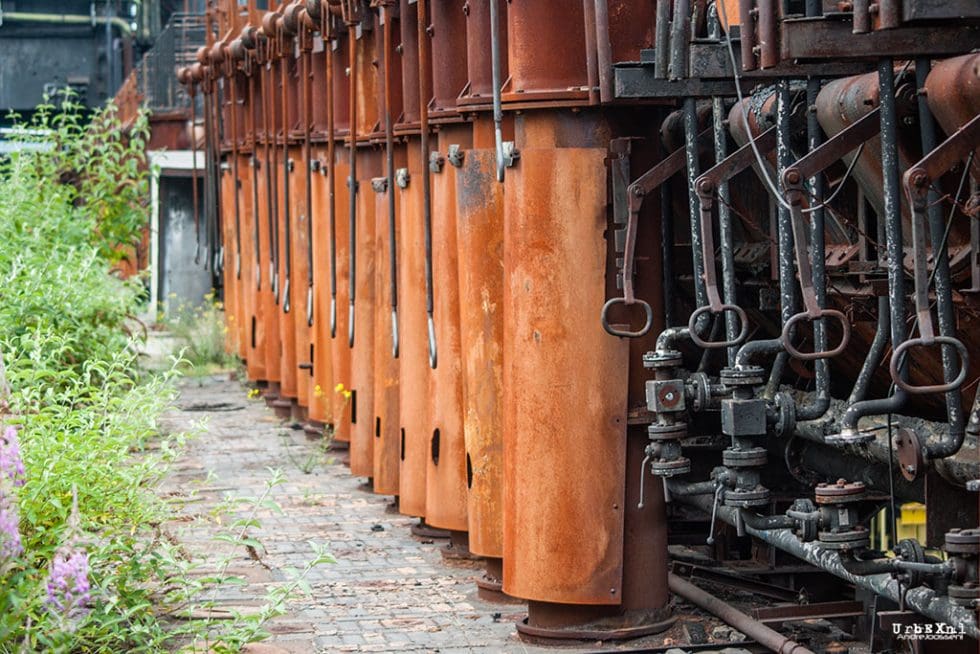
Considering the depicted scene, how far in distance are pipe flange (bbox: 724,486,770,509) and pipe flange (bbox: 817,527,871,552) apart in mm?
579

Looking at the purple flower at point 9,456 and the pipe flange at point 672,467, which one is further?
the pipe flange at point 672,467

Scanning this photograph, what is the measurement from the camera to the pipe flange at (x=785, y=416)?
685cm

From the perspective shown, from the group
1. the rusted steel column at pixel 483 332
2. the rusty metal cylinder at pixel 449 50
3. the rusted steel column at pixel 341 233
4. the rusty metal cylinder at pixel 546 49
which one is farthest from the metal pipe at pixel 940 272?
the rusted steel column at pixel 341 233

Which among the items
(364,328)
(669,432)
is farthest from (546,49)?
(364,328)

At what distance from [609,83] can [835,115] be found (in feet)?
4.15

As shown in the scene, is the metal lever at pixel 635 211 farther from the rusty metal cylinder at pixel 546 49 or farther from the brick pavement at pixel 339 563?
the brick pavement at pixel 339 563

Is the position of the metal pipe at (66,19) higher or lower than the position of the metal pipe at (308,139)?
higher

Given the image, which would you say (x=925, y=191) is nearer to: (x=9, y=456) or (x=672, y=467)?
(x=672, y=467)

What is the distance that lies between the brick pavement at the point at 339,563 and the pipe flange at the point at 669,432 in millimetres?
Answer: 1042

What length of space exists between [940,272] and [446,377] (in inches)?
168

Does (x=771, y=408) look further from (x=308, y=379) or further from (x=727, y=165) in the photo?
(x=308, y=379)

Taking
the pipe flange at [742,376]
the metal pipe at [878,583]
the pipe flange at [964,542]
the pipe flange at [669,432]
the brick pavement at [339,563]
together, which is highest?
the pipe flange at [742,376]

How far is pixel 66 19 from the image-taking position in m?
36.3

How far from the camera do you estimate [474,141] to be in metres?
8.77
